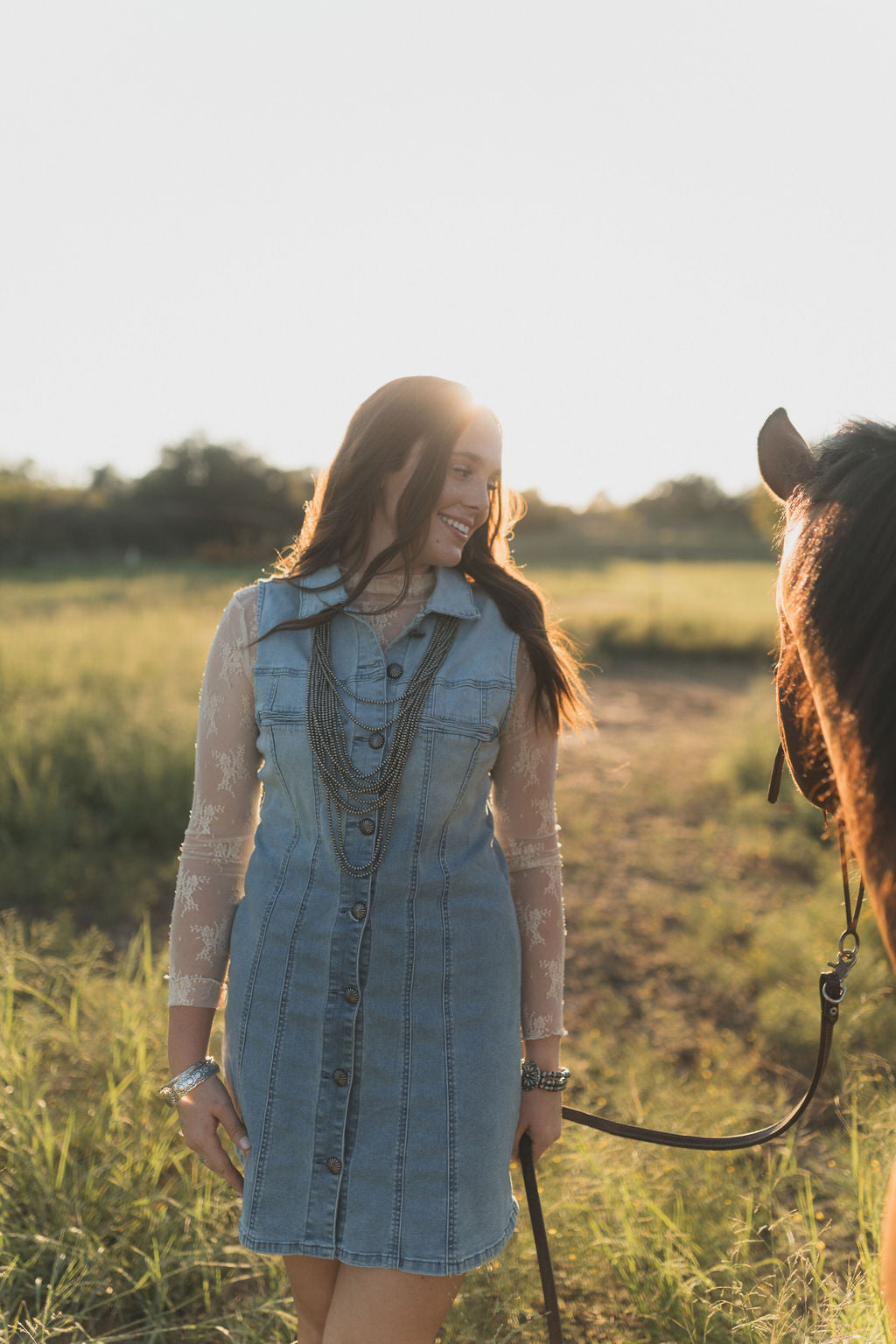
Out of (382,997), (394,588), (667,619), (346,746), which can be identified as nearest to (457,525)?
(394,588)

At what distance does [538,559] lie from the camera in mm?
37656

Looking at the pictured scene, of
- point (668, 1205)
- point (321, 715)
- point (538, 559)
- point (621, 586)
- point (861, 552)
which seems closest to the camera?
point (861, 552)

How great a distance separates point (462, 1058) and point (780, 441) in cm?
109

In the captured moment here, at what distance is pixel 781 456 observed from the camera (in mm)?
1310

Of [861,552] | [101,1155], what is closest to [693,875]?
[101,1155]

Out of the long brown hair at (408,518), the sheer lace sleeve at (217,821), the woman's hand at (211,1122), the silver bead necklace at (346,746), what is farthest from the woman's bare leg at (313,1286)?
the long brown hair at (408,518)

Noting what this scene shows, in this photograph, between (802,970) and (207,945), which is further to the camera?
(802,970)

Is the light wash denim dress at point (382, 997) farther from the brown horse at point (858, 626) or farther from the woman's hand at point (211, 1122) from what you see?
the brown horse at point (858, 626)

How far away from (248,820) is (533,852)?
516mm

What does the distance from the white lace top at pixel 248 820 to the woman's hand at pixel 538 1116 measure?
4.0 inches

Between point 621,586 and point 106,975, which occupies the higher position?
point 621,586

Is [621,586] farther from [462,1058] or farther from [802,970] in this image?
[462,1058]

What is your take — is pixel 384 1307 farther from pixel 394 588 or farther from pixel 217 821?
pixel 394 588

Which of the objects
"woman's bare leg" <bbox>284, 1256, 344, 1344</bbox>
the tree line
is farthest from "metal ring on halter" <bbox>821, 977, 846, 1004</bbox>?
the tree line
